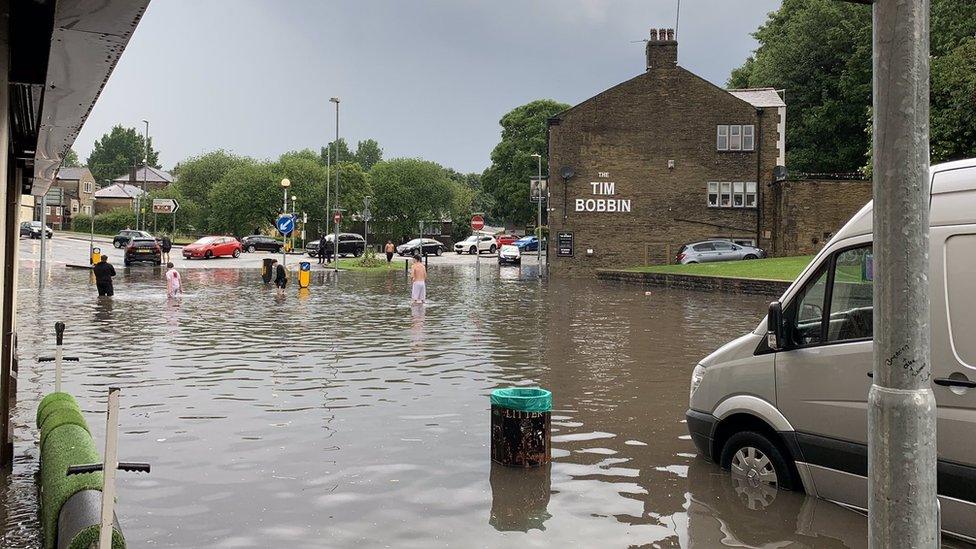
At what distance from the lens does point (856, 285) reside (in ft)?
20.8

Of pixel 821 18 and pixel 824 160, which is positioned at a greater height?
pixel 821 18

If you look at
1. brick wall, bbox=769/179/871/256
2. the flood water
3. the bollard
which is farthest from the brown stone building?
the flood water

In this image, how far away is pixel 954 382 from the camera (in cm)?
549

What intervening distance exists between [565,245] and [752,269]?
1413 cm

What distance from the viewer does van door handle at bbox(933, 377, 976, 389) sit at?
5.41m

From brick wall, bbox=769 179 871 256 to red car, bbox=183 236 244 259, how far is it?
34984mm

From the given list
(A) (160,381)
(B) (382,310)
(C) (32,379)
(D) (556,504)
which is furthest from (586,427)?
(B) (382,310)

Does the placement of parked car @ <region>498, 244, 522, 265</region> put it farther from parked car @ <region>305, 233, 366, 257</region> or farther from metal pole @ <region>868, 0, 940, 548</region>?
metal pole @ <region>868, 0, 940, 548</region>

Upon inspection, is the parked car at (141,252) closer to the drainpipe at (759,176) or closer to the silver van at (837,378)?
the drainpipe at (759,176)

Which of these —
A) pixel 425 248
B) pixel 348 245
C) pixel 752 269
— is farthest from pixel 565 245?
pixel 425 248

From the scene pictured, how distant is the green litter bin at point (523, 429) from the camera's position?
7801 mm

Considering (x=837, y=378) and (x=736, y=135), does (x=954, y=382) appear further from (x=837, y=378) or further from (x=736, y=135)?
(x=736, y=135)

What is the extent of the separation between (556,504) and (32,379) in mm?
8883

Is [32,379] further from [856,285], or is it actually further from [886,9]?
[886,9]
